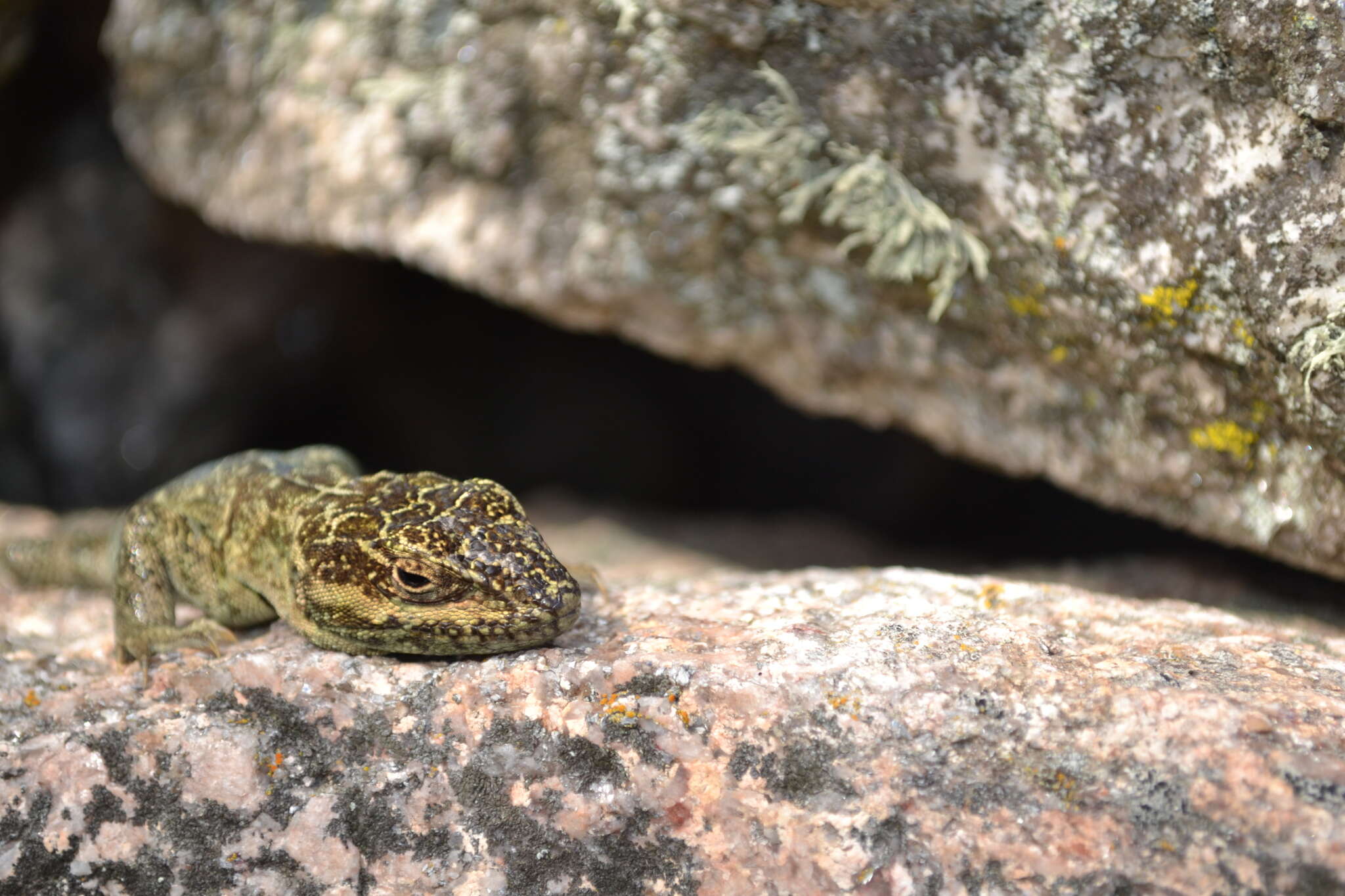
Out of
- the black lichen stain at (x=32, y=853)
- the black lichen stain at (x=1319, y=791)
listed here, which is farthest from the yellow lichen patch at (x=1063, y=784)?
the black lichen stain at (x=32, y=853)

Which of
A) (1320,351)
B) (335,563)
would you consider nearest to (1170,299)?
(1320,351)


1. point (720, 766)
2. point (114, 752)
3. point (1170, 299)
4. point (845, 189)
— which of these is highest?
point (845, 189)

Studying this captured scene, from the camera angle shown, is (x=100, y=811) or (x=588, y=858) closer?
(x=588, y=858)

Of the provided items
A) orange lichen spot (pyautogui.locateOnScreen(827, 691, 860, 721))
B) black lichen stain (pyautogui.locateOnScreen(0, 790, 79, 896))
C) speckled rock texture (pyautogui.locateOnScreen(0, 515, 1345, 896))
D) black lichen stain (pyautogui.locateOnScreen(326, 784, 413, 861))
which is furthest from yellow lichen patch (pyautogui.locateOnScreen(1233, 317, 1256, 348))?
black lichen stain (pyautogui.locateOnScreen(0, 790, 79, 896))

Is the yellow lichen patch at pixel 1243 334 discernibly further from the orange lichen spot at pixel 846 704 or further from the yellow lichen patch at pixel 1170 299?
the orange lichen spot at pixel 846 704

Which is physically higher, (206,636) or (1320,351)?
(1320,351)

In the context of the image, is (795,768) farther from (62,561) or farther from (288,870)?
(62,561)
